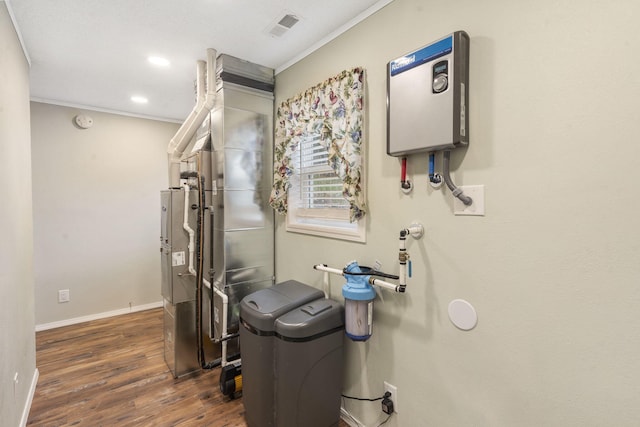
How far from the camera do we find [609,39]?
97 cm

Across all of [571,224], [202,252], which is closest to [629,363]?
[571,224]

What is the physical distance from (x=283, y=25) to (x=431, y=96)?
46.5 inches

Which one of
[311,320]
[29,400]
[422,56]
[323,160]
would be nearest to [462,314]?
[311,320]

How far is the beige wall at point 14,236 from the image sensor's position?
155 centimetres

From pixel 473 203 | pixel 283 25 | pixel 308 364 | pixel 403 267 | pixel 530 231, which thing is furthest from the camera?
pixel 283 25

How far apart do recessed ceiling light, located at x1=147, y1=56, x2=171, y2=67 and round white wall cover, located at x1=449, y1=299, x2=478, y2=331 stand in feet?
8.77

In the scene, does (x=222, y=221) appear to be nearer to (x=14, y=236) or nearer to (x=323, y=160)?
(x=323, y=160)

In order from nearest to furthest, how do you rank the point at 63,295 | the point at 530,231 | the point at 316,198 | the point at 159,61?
the point at 530,231 < the point at 316,198 < the point at 159,61 < the point at 63,295

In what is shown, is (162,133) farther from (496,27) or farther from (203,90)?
(496,27)

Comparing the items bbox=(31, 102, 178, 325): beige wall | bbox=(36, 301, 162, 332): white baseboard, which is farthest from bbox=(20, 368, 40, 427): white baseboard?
Answer: bbox=(31, 102, 178, 325): beige wall

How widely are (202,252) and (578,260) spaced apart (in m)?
2.27

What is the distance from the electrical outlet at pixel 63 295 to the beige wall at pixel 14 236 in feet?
4.21

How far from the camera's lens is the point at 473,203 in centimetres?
131

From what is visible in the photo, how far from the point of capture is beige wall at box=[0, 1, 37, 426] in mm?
1555
